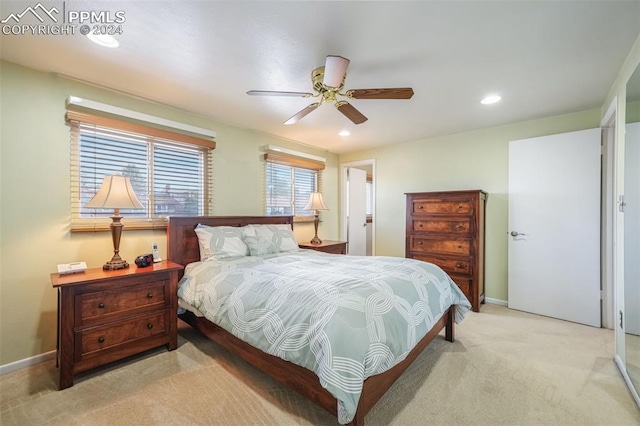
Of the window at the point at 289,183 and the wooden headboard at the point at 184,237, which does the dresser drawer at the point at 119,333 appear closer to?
the wooden headboard at the point at 184,237

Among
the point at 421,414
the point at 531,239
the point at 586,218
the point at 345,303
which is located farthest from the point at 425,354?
the point at 586,218

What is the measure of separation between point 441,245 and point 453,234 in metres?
0.22

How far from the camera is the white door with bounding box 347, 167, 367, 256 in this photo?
529 centimetres

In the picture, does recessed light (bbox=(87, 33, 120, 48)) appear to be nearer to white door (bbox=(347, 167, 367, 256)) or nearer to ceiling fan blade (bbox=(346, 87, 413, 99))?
ceiling fan blade (bbox=(346, 87, 413, 99))

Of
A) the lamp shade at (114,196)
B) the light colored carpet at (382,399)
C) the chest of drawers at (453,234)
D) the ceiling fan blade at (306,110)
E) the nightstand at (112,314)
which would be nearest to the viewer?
the light colored carpet at (382,399)

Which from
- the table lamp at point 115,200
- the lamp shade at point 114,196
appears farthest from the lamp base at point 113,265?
the lamp shade at point 114,196

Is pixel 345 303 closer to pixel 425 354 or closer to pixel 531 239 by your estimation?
pixel 425 354

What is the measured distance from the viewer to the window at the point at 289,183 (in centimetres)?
407

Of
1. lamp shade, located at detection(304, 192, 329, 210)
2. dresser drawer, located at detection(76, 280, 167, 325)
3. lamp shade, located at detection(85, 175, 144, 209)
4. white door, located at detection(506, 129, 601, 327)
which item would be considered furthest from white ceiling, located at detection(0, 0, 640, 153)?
dresser drawer, located at detection(76, 280, 167, 325)

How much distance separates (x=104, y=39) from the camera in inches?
71.6

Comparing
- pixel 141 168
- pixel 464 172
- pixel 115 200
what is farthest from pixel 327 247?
pixel 115 200

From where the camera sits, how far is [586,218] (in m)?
2.98

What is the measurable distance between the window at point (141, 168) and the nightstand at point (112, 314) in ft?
2.09

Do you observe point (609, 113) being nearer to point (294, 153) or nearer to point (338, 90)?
point (338, 90)
